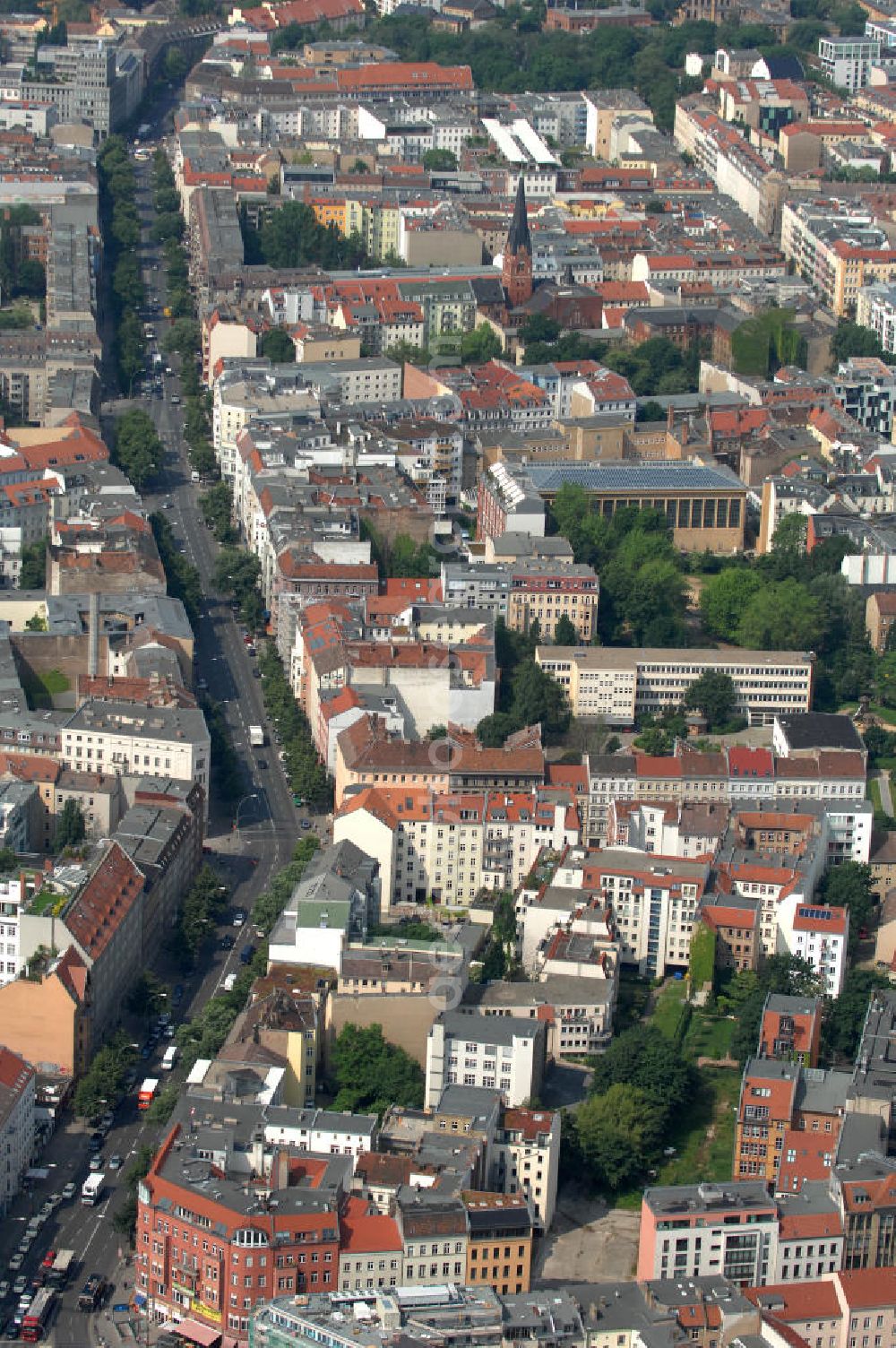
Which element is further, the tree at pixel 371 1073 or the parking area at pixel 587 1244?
the tree at pixel 371 1073

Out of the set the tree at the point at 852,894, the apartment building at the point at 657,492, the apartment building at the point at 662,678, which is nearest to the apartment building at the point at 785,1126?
the tree at the point at 852,894

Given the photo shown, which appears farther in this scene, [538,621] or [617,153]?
[617,153]

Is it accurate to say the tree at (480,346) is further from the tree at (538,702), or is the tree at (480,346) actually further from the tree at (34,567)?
the tree at (538,702)

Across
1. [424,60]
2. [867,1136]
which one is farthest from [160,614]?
[424,60]

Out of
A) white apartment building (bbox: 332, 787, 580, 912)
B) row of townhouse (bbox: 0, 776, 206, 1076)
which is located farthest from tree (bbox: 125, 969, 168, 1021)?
white apartment building (bbox: 332, 787, 580, 912)

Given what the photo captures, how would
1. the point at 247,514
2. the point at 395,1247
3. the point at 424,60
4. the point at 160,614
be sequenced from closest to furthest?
the point at 395,1247
the point at 160,614
the point at 247,514
the point at 424,60

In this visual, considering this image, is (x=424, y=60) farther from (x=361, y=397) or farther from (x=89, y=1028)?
(x=89, y=1028)

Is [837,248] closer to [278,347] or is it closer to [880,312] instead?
[880,312]
